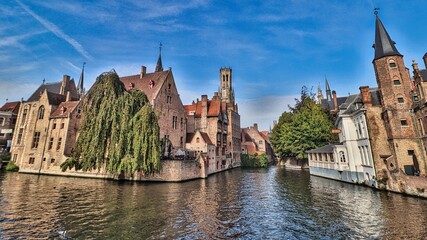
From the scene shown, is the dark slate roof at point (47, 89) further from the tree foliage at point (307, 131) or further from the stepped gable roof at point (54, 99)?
the tree foliage at point (307, 131)

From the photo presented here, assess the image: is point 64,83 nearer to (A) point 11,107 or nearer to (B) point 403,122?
(A) point 11,107

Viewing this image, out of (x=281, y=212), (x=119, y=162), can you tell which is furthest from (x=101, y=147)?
(x=281, y=212)

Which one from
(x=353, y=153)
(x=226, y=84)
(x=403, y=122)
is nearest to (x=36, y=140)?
(x=353, y=153)

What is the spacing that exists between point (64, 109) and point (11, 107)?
24303mm

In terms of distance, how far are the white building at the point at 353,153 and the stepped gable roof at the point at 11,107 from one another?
206ft

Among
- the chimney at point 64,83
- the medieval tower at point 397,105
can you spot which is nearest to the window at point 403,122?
the medieval tower at point 397,105

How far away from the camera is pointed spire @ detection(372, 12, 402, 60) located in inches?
858

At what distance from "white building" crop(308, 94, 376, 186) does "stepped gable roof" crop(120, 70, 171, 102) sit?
27244 mm

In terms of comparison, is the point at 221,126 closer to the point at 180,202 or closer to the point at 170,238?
the point at 180,202

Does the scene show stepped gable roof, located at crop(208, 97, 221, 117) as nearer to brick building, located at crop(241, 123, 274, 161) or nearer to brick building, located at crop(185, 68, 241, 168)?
brick building, located at crop(185, 68, 241, 168)

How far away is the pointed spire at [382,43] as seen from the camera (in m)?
21.8

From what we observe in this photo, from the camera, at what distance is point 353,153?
79.5 ft

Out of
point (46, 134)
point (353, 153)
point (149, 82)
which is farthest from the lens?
point (149, 82)

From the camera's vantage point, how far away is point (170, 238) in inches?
355
